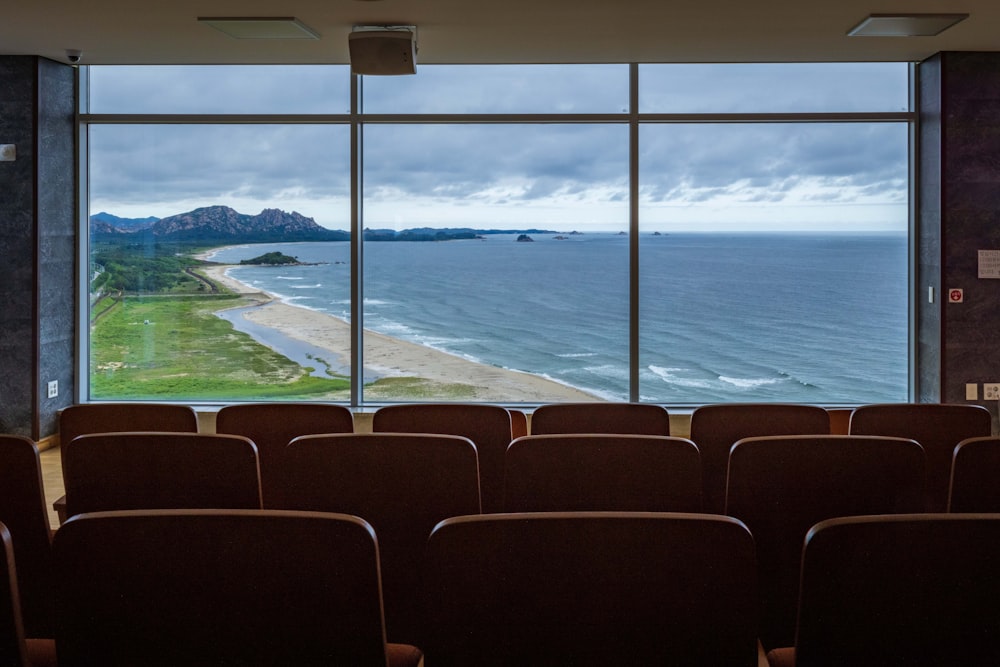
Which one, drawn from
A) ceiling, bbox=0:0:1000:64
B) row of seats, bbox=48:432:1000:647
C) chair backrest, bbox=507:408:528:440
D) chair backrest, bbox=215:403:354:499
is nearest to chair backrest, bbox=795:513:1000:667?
row of seats, bbox=48:432:1000:647

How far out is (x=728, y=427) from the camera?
2.75 meters

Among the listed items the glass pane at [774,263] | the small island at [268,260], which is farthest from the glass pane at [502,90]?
the small island at [268,260]

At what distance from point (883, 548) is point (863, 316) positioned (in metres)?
5.66

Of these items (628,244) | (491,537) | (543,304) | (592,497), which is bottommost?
(592,497)

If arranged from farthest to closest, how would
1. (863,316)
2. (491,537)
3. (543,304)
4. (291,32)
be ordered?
1. (543,304)
2. (863,316)
3. (291,32)
4. (491,537)

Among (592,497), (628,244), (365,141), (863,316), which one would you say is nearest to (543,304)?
(628,244)

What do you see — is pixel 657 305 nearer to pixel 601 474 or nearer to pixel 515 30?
pixel 515 30

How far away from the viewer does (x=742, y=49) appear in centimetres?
535

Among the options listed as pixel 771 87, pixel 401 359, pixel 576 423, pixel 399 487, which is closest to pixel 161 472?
pixel 399 487

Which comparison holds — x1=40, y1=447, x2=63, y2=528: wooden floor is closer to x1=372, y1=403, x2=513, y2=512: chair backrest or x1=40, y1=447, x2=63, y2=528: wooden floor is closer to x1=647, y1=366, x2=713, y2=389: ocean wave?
x1=372, y1=403, x2=513, y2=512: chair backrest

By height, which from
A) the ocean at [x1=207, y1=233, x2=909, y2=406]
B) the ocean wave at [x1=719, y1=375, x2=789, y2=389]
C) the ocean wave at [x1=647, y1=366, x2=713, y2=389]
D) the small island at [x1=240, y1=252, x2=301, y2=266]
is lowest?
the ocean wave at [x1=719, y1=375, x2=789, y2=389]

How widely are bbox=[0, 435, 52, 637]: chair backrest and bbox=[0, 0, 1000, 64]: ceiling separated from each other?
126 inches

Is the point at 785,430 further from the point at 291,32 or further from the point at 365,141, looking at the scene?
the point at 365,141

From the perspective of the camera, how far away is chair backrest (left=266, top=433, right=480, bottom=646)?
1.95 metres
